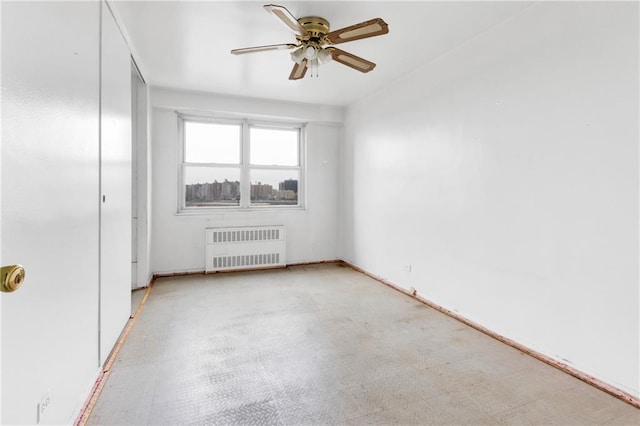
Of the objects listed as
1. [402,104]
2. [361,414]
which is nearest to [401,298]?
[361,414]

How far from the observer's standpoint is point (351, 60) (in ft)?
9.17

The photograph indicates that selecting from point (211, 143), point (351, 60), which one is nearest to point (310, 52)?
point (351, 60)

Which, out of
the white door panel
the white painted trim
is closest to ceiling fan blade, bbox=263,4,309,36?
the white door panel

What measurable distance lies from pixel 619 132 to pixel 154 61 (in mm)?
4192

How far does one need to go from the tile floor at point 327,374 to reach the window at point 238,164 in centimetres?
201

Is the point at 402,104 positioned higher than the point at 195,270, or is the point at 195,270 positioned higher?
the point at 402,104

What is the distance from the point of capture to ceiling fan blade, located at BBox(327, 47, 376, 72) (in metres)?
2.63

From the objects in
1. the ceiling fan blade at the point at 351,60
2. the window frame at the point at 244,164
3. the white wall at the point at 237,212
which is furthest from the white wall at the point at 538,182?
the window frame at the point at 244,164

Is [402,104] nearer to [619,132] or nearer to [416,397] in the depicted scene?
[619,132]

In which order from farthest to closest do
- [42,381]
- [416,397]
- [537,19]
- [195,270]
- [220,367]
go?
[195,270] → [537,19] → [220,367] → [416,397] → [42,381]

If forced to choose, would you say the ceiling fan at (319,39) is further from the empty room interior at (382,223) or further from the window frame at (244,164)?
the window frame at (244,164)

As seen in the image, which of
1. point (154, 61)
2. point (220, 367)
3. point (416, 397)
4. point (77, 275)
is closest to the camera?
point (77, 275)

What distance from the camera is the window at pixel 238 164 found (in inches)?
190

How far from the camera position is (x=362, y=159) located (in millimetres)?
4883
